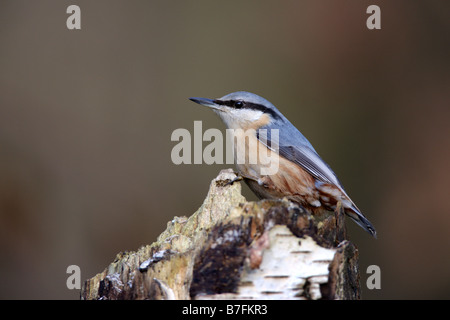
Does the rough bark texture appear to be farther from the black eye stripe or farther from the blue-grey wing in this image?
the black eye stripe

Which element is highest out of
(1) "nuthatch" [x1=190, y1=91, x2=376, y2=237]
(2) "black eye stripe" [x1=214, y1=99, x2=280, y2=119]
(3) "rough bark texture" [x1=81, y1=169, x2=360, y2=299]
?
(2) "black eye stripe" [x1=214, y1=99, x2=280, y2=119]

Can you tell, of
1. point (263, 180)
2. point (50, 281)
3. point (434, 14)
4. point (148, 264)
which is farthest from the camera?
point (434, 14)

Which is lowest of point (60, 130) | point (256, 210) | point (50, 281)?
point (50, 281)

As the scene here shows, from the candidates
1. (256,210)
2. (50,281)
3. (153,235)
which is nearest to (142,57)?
(153,235)

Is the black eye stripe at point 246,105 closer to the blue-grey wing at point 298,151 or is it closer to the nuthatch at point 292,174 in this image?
the nuthatch at point 292,174

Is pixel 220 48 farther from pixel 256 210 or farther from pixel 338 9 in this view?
pixel 256 210
